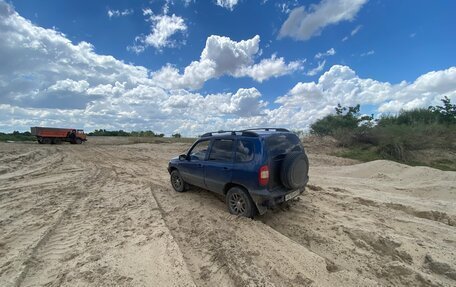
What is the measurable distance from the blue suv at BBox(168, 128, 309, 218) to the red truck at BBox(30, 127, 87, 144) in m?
27.1

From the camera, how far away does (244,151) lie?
4.70m

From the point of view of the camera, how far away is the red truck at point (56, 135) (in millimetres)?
24734

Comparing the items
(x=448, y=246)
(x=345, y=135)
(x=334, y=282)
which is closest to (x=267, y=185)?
(x=334, y=282)

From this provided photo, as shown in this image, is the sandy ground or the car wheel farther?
the car wheel

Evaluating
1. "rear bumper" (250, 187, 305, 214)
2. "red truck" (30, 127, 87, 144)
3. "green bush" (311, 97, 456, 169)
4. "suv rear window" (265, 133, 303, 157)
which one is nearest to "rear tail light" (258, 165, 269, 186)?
"rear bumper" (250, 187, 305, 214)

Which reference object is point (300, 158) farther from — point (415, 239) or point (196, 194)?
point (196, 194)

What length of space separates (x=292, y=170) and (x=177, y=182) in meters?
3.63

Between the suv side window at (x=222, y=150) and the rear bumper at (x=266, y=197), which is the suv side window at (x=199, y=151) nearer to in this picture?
the suv side window at (x=222, y=150)

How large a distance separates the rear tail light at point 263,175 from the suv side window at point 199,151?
6.11 feet

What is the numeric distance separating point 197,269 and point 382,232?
3.27 m

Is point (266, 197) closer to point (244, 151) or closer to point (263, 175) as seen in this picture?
point (263, 175)

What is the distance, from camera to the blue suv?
14.4 feet

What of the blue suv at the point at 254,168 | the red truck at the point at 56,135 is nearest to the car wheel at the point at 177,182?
the blue suv at the point at 254,168

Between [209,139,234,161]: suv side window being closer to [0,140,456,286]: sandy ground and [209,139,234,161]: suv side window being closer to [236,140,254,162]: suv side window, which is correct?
[236,140,254,162]: suv side window
